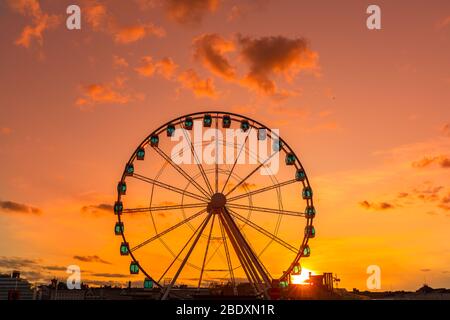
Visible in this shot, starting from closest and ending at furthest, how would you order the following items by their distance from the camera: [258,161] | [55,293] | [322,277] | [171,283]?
[171,283] < [258,161] < [322,277] < [55,293]

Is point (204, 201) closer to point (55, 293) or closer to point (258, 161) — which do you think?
point (258, 161)

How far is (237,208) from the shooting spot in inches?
1986

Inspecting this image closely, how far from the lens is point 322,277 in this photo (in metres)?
106

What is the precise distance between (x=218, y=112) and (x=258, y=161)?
601cm
